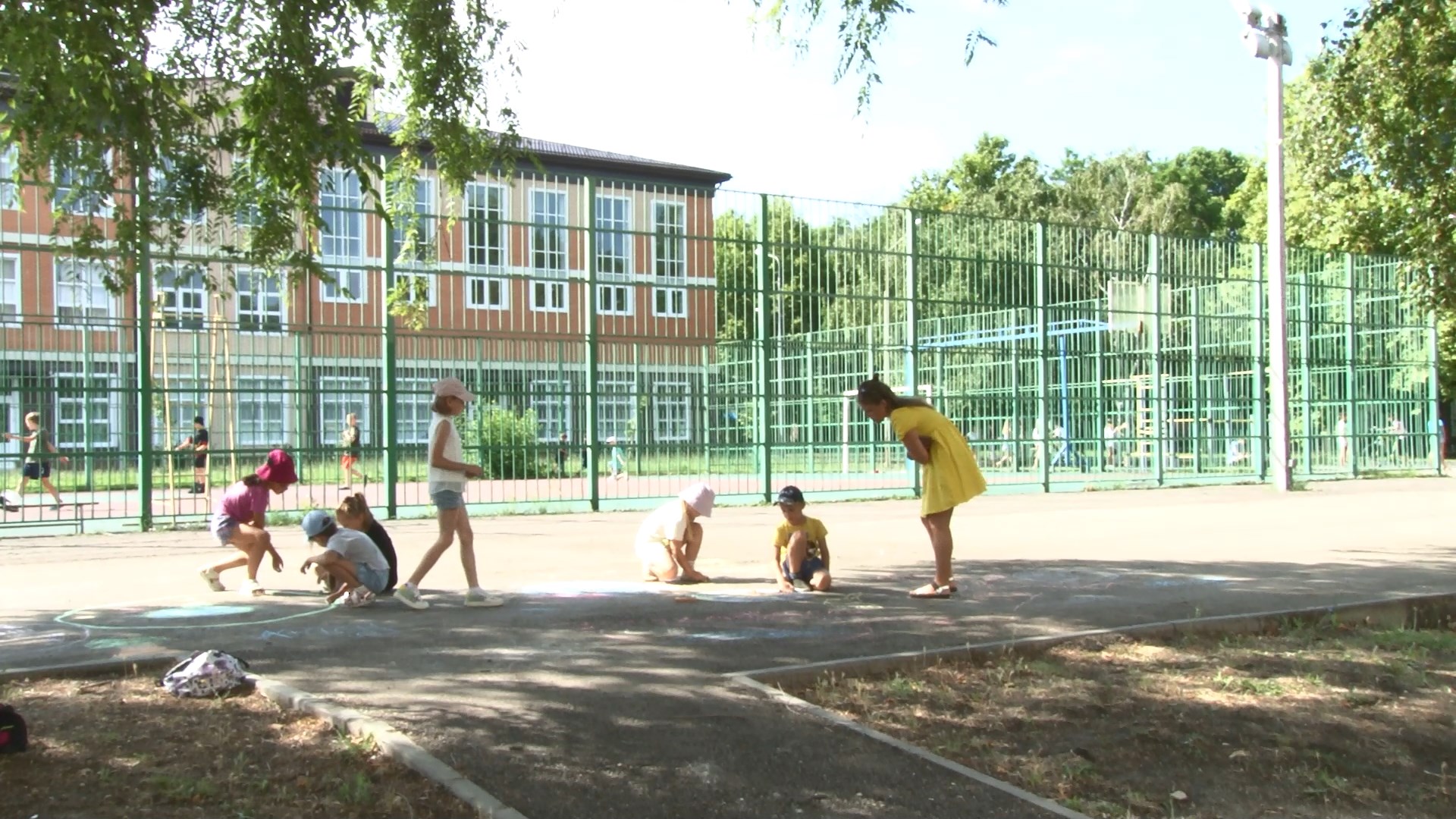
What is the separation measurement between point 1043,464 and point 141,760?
1827 centimetres

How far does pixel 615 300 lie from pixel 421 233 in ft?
15.0

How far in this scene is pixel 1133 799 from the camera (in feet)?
16.3

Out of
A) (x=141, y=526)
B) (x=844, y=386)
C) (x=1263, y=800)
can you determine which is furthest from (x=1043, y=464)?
(x=1263, y=800)

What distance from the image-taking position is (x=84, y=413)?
44.1 feet

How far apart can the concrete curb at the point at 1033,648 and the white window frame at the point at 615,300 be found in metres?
10.1

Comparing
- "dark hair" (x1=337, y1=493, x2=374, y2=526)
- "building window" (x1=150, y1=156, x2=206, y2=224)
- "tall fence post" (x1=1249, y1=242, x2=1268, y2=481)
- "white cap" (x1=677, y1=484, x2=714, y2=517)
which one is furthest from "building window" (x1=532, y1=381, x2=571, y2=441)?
"tall fence post" (x1=1249, y1=242, x2=1268, y2=481)

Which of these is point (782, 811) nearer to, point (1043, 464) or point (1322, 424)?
point (1043, 464)

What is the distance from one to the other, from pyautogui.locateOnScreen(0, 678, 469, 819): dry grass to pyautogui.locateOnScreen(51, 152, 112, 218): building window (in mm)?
2582

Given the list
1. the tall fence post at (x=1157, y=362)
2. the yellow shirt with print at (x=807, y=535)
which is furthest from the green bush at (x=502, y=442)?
the tall fence post at (x=1157, y=362)

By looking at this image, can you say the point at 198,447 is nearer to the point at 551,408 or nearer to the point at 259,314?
the point at 259,314

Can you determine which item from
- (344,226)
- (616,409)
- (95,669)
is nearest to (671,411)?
(616,409)

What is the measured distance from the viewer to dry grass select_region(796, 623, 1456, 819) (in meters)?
5.12

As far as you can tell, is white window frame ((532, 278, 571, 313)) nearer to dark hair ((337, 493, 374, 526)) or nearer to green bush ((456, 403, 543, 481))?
green bush ((456, 403, 543, 481))

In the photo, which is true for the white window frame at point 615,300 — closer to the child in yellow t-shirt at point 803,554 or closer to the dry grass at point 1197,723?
the child in yellow t-shirt at point 803,554
